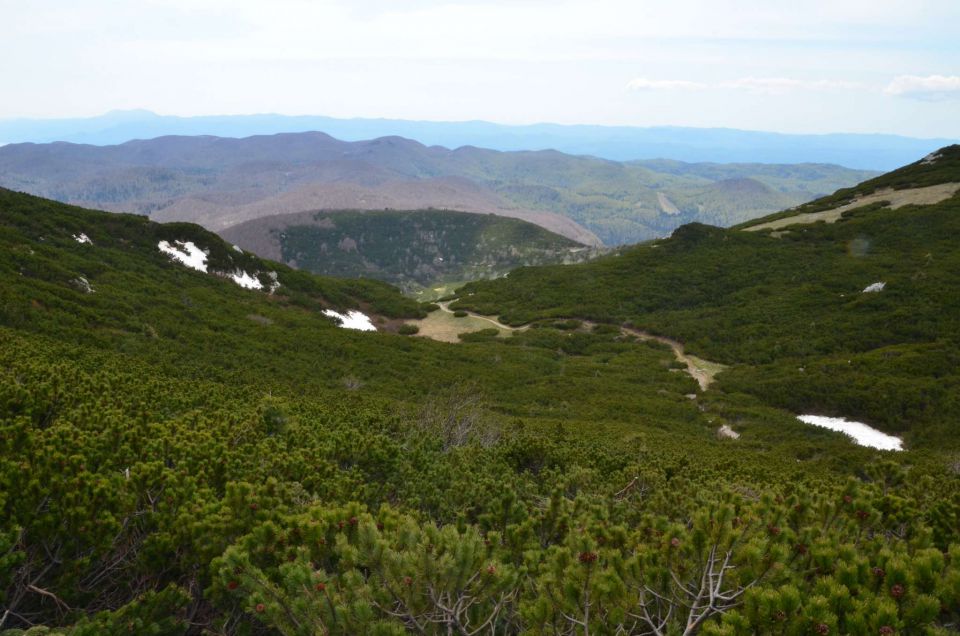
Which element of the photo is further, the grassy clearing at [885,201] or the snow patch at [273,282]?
the grassy clearing at [885,201]

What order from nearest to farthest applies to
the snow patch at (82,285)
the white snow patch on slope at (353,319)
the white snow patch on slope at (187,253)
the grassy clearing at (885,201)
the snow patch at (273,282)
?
the snow patch at (82,285)
the white snow patch on slope at (187,253)
the white snow patch on slope at (353,319)
the snow patch at (273,282)
the grassy clearing at (885,201)

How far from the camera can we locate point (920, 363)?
99.3 feet

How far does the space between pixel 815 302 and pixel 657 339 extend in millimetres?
12936

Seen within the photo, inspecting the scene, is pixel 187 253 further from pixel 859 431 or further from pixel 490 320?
pixel 859 431

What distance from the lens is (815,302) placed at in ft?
148

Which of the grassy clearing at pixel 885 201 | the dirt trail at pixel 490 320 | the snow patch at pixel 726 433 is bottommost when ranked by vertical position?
the snow patch at pixel 726 433

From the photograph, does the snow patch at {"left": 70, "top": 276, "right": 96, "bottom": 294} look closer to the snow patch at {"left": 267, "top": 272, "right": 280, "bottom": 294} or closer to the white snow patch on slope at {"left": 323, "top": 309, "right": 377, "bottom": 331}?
the snow patch at {"left": 267, "top": 272, "right": 280, "bottom": 294}

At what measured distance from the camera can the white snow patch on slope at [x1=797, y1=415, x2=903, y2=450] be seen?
83.5 feet

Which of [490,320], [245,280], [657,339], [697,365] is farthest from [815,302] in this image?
A: [245,280]

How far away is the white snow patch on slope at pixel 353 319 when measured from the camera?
51.3 metres

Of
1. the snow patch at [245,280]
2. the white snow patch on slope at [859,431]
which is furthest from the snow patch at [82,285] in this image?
the white snow patch on slope at [859,431]

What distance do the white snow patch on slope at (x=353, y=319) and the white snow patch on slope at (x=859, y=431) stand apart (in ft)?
119

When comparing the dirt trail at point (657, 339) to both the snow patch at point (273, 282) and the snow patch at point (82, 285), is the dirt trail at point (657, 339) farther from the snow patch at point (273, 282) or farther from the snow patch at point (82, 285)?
the snow patch at point (82, 285)

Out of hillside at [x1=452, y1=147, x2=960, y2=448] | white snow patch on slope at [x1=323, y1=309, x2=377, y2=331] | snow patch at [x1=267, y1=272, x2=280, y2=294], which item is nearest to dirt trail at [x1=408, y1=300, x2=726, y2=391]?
hillside at [x1=452, y1=147, x2=960, y2=448]
